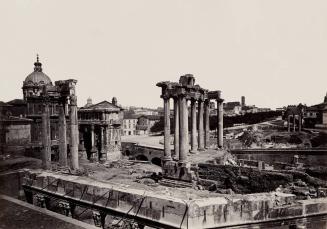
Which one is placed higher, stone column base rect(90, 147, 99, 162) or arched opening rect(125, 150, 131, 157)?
stone column base rect(90, 147, 99, 162)

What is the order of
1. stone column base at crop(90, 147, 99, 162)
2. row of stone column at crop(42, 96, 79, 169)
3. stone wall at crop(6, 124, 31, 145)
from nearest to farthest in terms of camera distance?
row of stone column at crop(42, 96, 79, 169) < stone wall at crop(6, 124, 31, 145) < stone column base at crop(90, 147, 99, 162)

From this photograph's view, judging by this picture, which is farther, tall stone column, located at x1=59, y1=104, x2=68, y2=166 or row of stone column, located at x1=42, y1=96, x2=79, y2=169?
tall stone column, located at x1=59, y1=104, x2=68, y2=166

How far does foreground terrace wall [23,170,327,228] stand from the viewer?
10.1 meters

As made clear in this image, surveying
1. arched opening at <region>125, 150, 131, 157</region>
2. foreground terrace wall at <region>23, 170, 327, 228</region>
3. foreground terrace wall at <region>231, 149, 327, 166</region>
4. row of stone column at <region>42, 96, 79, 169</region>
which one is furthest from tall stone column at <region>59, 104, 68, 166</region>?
arched opening at <region>125, 150, 131, 157</region>

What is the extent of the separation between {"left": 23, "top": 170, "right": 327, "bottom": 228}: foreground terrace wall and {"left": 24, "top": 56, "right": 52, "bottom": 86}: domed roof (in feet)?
138

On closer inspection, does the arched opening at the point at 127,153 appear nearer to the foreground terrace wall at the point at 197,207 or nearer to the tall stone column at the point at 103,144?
the tall stone column at the point at 103,144

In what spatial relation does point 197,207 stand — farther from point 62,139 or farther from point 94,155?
point 94,155

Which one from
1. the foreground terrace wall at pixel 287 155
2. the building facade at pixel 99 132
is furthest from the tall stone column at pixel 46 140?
the building facade at pixel 99 132

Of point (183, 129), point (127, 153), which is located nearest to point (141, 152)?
point (127, 153)

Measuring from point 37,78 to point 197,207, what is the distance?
4857 centimetres

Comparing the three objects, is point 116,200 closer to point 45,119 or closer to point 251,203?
point 251,203

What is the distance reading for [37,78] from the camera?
168 feet

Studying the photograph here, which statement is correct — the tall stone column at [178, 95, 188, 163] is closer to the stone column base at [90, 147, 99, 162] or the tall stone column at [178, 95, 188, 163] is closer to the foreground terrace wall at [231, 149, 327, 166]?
the foreground terrace wall at [231, 149, 327, 166]

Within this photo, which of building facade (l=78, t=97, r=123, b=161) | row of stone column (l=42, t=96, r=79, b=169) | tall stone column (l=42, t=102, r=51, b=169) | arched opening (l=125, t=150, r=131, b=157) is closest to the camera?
row of stone column (l=42, t=96, r=79, b=169)
